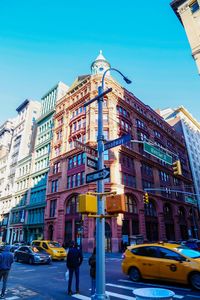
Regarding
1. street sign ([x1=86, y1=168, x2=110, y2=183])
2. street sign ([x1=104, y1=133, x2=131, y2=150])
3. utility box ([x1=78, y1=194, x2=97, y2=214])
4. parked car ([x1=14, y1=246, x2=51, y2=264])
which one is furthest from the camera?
parked car ([x1=14, y1=246, x2=51, y2=264])

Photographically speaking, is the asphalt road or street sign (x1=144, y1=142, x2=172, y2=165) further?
street sign (x1=144, y1=142, x2=172, y2=165)

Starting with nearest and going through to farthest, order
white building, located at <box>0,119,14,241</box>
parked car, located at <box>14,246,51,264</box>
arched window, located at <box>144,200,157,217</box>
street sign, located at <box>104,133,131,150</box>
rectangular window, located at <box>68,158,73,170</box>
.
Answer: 1. street sign, located at <box>104,133,131,150</box>
2. parked car, located at <box>14,246,51,264</box>
3. arched window, located at <box>144,200,157,217</box>
4. rectangular window, located at <box>68,158,73,170</box>
5. white building, located at <box>0,119,14,241</box>

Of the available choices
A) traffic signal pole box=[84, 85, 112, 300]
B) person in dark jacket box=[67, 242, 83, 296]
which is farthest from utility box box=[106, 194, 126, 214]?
person in dark jacket box=[67, 242, 83, 296]

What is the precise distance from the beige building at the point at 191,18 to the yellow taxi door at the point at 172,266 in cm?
2219

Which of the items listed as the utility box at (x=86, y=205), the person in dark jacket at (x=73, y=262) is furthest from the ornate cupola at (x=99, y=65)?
the utility box at (x=86, y=205)

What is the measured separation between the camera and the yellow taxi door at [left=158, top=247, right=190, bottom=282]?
29.7 ft

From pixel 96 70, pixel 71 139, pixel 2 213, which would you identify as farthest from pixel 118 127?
pixel 2 213

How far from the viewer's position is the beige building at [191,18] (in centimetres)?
2494

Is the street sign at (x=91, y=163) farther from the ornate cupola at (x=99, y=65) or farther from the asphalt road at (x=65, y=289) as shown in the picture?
the ornate cupola at (x=99, y=65)

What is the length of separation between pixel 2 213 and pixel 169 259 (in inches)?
2285

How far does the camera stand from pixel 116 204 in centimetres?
622

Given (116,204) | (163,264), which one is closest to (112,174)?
(163,264)

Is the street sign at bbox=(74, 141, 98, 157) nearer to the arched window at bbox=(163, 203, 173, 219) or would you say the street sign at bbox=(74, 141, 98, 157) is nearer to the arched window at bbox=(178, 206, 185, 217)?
the arched window at bbox=(163, 203, 173, 219)

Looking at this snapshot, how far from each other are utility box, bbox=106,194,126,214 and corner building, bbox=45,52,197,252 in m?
24.2
